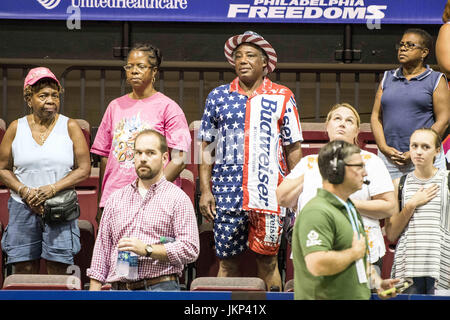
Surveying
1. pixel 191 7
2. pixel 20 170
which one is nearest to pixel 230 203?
pixel 20 170

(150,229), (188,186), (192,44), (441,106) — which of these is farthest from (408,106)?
(192,44)

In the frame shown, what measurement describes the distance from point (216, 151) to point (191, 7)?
7.19 feet

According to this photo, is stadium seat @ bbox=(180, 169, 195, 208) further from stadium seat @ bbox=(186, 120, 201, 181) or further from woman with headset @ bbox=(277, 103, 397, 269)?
woman with headset @ bbox=(277, 103, 397, 269)

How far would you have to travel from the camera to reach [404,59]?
5.45 metres

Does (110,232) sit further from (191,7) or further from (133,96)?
(191,7)

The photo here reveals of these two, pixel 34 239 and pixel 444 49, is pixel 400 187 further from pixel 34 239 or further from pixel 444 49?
pixel 34 239

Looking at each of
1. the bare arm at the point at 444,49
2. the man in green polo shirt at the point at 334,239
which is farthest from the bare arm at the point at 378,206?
the bare arm at the point at 444,49

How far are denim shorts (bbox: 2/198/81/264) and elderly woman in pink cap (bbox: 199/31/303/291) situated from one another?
0.87 m

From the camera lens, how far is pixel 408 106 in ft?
17.6

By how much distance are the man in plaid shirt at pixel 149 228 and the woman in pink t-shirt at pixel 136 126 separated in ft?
1.93

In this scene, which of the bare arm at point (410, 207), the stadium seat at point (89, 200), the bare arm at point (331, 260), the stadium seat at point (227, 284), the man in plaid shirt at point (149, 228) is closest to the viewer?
the bare arm at point (331, 260)

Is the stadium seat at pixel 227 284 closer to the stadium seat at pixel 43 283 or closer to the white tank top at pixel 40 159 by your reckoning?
the stadium seat at pixel 43 283

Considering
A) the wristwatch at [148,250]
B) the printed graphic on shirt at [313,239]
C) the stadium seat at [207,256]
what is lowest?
the printed graphic on shirt at [313,239]

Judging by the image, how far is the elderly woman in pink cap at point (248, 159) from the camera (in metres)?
4.84
